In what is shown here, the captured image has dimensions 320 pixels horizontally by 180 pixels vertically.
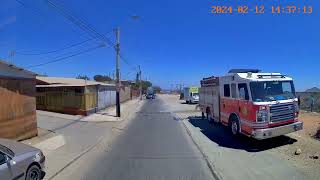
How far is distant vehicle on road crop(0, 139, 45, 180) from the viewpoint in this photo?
7.66m

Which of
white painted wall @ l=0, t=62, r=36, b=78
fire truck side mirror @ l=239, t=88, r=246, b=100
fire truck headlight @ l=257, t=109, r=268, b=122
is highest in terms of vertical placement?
white painted wall @ l=0, t=62, r=36, b=78

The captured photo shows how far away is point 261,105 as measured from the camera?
14156mm

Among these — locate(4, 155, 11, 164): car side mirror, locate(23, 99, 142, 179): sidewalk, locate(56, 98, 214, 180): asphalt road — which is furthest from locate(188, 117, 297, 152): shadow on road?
locate(4, 155, 11, 164): car side mirror

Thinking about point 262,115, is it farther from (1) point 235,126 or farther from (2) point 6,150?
(2) point 6,150

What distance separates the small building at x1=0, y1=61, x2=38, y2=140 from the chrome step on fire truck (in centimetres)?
894

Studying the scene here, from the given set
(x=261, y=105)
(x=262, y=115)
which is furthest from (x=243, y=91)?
(x=262, y=115)

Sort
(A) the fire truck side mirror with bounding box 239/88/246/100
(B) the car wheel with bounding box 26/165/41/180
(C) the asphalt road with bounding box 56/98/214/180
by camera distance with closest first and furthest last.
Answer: (B) the car wheel with bounding box 26/165/41/180, (C) the asphalt road with bounding box 56/98/214/180, (A) the fire truck side mirror with bounding box 239/88/246/100

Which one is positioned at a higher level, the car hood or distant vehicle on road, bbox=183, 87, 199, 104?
distant vehicle on road, bbox=183, 87, 199, 104

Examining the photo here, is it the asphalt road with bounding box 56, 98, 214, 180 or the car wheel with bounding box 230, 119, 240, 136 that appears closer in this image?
the asphalt road with bounding box 56, 98, 214, 180

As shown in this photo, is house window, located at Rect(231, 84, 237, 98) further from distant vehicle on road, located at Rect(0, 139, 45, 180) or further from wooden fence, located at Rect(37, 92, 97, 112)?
wooden fence, located at Rect(37, 92, 97, 112)

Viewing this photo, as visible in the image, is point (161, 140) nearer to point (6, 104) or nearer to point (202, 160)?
point (202, 160)

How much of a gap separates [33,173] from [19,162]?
76cm

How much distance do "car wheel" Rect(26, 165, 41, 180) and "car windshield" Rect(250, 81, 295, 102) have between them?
8518 mm

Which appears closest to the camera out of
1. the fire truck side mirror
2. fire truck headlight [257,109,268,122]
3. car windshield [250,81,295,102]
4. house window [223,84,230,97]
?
fire truck headlight [257,109,268,122]
